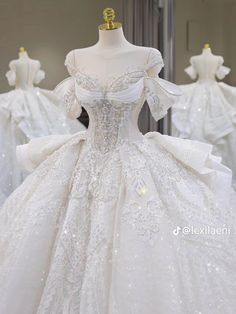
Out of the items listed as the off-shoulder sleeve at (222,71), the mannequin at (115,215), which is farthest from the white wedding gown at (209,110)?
the mannequin at (115,215)

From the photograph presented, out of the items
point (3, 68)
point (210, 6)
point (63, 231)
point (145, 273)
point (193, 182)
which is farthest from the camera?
point (3, 68)

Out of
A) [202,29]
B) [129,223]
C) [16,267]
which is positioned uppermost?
[202,29]

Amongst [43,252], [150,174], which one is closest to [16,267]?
[43,252]

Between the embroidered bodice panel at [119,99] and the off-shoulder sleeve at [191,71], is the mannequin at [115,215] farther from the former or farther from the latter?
the off-shoulder sleeve at [191,71]

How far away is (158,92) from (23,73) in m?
0.94

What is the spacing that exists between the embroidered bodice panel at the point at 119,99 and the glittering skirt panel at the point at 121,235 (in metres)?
0.04

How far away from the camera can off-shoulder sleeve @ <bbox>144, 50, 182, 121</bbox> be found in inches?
47.6

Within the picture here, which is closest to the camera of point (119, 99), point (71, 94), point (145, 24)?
point (119, 99)

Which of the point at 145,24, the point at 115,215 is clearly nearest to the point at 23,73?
the point at 145,24

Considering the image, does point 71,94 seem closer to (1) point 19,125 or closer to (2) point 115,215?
(2) point 115,215

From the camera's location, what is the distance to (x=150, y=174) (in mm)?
1123

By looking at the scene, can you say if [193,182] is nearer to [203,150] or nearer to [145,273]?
[203,150]

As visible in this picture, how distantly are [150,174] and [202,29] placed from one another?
3.06ft

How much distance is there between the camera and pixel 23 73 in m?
1.97
